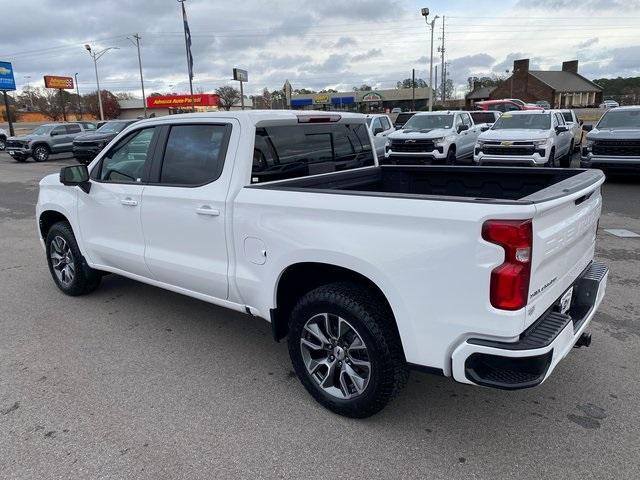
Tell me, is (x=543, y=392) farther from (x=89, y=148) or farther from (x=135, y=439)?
(x=89, y=148)

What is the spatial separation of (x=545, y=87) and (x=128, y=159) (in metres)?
69.4

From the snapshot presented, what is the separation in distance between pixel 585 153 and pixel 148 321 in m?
11.7

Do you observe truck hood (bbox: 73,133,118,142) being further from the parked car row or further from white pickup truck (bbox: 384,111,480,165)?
white pickup truck (bbox: 384,111,480,165)

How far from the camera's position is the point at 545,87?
64.0m

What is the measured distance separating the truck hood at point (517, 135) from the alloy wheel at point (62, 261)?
1105 cm

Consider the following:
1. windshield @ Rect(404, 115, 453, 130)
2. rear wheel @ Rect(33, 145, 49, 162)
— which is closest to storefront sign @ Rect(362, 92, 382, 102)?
rear wheel @ Rect(33, 145, 49, 162)

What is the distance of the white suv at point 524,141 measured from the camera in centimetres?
1269

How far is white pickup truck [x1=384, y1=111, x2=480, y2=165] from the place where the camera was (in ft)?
49.0

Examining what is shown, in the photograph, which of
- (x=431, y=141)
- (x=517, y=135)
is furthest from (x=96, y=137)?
(x=517, y=135)

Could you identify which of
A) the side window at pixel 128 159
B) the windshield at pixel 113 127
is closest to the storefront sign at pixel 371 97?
the windshield at pixel 113 127

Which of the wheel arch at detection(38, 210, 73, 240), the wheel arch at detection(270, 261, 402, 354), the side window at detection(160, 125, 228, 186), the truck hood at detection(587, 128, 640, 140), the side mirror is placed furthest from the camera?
the truck hood at detection(587, 128, 640, 140)

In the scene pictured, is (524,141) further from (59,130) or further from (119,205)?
(59,130)

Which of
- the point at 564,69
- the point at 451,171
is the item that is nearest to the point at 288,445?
the point at 451,171

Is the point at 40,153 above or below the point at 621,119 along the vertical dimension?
below
